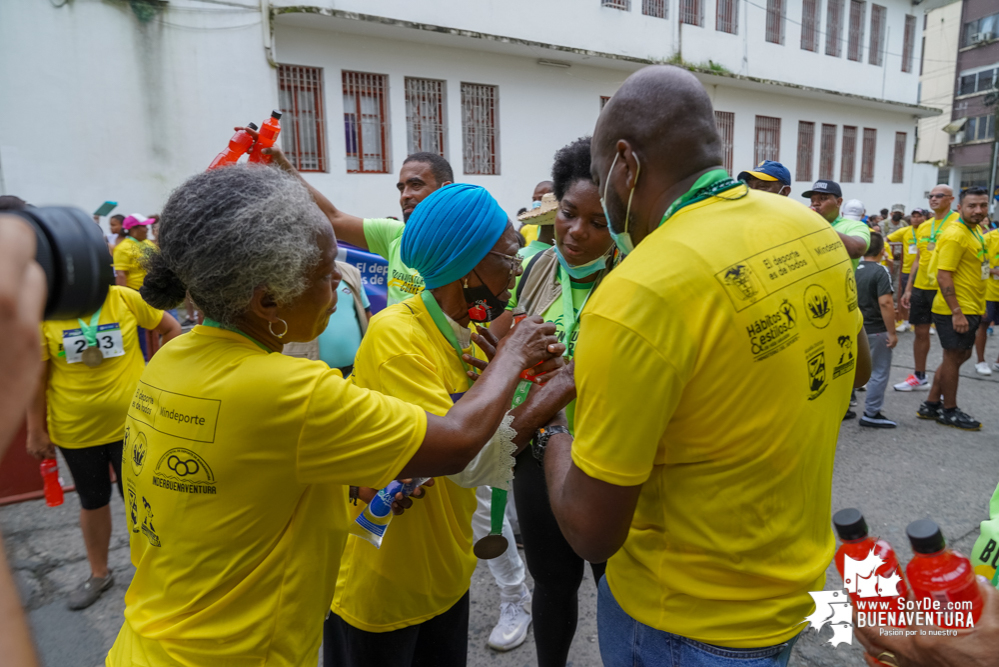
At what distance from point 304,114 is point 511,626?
11473 millimetres

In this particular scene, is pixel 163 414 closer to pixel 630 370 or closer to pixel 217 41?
pixel 630 370

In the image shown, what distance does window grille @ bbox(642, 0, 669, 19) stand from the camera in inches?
643

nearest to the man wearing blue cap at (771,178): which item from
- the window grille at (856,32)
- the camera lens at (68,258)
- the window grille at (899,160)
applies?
the camera lens at (68,258)

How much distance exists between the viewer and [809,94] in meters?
19.9

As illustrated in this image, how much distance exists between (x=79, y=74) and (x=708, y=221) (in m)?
12.5

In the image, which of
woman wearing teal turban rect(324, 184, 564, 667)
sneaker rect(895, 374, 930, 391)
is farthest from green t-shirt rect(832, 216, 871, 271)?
woman wearing teal turban rect(324, 184, 564, 667)

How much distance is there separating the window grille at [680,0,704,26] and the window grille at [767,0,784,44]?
9.30 ft

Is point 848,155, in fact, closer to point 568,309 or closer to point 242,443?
point 568,309

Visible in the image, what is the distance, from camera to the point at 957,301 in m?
6.16

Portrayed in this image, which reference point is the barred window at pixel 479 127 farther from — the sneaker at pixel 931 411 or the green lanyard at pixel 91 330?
the green lanyard at pixel 91 330

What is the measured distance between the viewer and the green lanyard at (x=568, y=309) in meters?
2.57

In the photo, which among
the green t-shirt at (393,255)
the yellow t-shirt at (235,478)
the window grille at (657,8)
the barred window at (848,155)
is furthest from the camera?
the barred window at (848,155)

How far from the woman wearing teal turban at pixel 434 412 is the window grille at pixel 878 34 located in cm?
2525

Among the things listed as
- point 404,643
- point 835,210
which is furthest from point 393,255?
point 835,210
